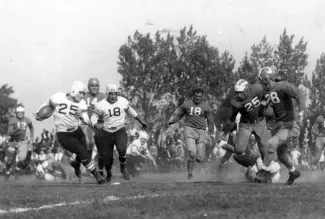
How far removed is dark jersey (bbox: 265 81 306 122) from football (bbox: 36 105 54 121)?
422 cm

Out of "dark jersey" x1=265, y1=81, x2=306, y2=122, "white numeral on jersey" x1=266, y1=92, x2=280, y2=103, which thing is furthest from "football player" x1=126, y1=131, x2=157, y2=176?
"white numeral on jersey" x1=266, y1=92, x2=280, y2=103

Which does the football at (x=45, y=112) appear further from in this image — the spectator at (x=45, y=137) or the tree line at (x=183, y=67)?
the tree line at (x=183, y=67)

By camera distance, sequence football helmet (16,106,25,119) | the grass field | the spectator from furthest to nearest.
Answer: the spectator < football helmet (16,106,25,119) < the grass field

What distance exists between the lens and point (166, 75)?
48.2 m

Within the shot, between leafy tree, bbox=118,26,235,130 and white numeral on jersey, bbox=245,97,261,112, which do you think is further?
leafy tree, bbox=118,26,235,130

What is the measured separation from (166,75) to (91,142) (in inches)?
1240

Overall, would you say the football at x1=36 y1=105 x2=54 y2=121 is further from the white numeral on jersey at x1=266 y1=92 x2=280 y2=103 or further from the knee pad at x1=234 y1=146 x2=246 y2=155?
the white numeral on jersey at x1=266 y1=92 x2=280 y2=103

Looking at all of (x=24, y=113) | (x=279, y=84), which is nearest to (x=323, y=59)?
(x=24, y=113)

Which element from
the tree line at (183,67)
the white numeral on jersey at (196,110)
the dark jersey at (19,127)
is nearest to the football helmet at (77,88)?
the white numeral on jersey at (196,110)

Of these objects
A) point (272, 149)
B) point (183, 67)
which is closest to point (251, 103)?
point (272, 149)

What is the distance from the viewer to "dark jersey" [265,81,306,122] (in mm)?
12164

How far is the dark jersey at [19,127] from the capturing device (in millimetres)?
19703

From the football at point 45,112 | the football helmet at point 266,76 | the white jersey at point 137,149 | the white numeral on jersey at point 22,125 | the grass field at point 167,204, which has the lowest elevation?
the grass field at point 167,204

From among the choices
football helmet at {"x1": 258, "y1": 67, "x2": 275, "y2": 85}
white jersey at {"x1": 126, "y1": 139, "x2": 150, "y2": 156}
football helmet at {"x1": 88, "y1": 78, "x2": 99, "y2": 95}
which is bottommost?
white jersey at {"x1": 126, "y1": 139, "x2": 150, "y2": 156}
